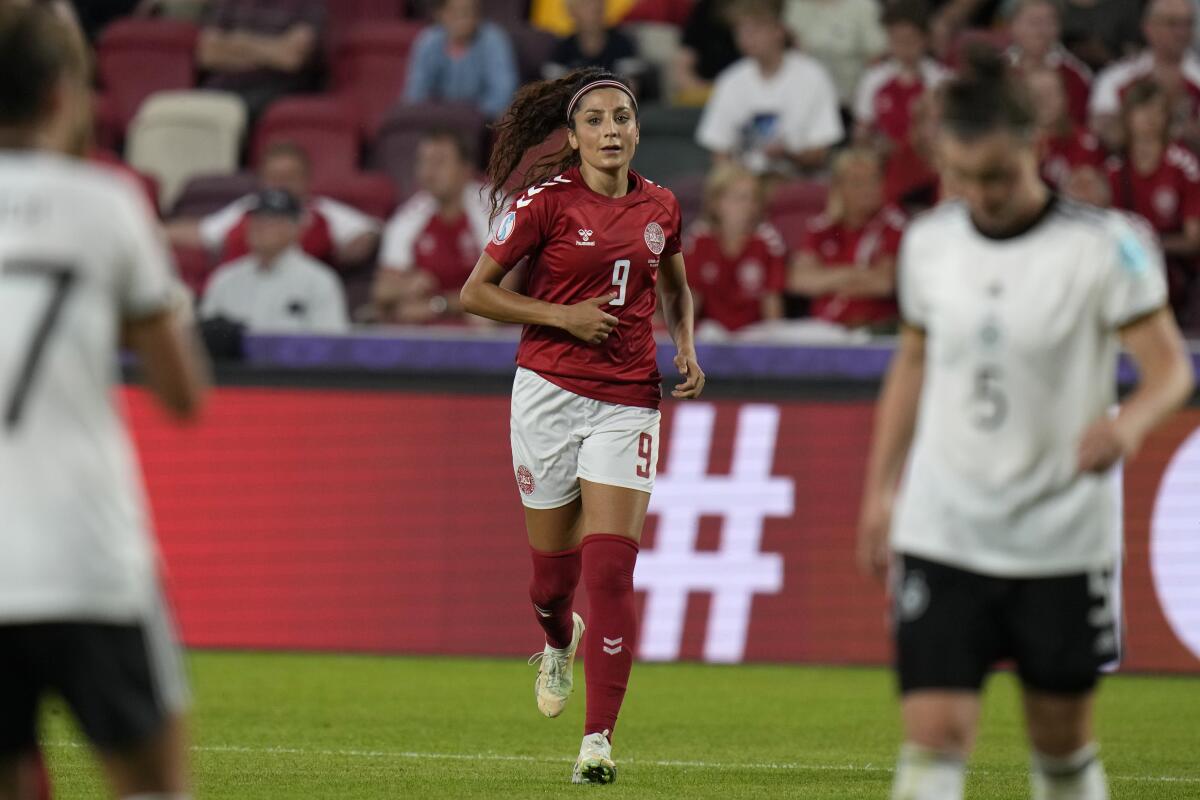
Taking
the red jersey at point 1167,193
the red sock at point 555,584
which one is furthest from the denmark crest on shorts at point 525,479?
the red jersey at point 1167,193

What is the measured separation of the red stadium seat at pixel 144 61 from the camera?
15898 millimetres

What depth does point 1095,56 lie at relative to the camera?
14.4 m

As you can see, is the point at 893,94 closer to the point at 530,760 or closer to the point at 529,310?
the point at 529,310

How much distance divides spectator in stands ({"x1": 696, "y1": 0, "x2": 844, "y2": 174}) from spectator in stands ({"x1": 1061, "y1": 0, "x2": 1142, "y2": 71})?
196 centimetres

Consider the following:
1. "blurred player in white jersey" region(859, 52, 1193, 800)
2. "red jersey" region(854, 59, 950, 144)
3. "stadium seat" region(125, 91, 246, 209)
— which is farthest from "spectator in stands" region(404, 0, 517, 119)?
"blurred player in white jersey" region(859, 52, 1193, 800)

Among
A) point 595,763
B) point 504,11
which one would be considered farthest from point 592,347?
point 504,11

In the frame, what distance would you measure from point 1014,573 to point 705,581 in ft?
21.7

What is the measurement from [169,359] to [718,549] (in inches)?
297

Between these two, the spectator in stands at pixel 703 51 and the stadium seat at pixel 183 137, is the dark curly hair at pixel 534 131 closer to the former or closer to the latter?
the spectator in stands at pixel 703 51

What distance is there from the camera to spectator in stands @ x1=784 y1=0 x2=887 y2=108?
48.6 feet

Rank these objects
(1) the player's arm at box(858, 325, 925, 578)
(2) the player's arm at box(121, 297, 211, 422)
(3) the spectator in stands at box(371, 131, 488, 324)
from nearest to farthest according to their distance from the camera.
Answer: (2) the player's arm at box(121, 297, 211, 422)
(1) the player's arm at box(858, 325, 925, 578)
(3) the spectator in stands at box(371, 131, 488, 324)

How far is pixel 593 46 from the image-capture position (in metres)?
14.4

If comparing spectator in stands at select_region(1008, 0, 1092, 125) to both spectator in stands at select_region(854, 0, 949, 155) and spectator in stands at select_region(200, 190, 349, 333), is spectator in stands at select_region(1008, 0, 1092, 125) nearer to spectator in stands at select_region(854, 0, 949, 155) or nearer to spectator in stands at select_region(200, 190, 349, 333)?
spectator in stands at select_region(854, 0, 949, 155)

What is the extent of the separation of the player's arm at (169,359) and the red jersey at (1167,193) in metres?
10.1
